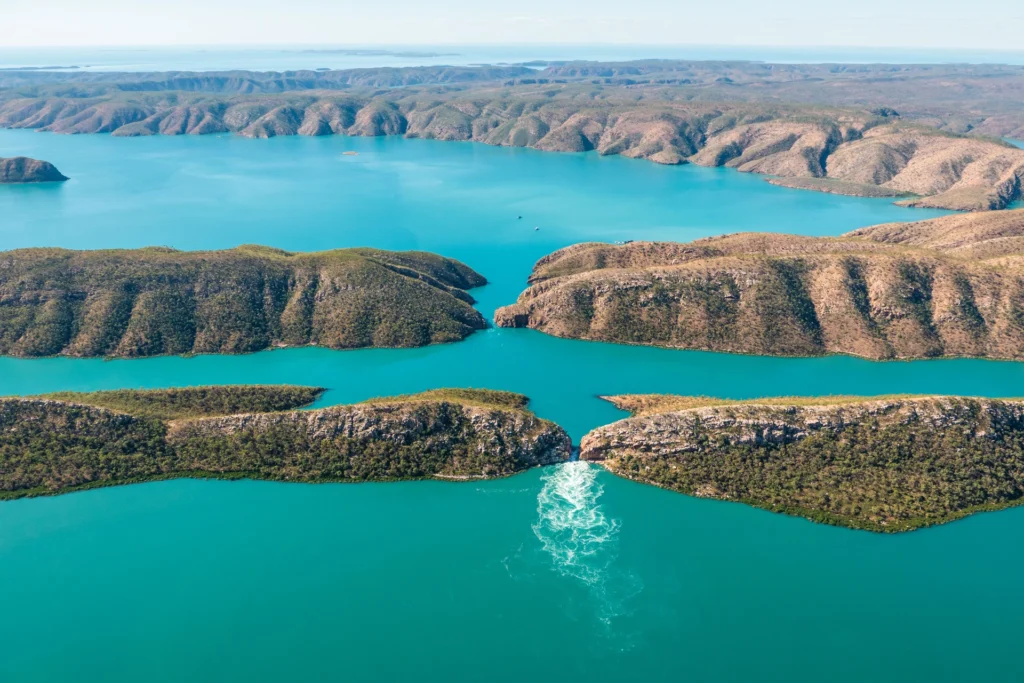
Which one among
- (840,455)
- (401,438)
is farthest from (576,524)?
(840,455)

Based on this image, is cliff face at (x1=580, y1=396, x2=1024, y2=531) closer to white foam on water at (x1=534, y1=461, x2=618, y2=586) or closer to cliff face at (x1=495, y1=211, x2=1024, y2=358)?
white foam on water at (x1=534, y1=461, x2=618, y2=586)

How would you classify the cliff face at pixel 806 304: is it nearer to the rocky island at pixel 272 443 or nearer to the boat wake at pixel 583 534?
the rocky island at pixel 272 443

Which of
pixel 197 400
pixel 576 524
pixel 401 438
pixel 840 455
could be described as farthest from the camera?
pixel 197 400

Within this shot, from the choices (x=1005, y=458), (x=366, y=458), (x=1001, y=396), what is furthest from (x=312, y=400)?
(x=1001, y=396)

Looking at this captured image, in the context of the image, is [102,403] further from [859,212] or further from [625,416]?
[859,212]

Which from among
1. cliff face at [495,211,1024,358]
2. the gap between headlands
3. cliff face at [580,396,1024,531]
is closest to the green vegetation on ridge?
the gap between headlands

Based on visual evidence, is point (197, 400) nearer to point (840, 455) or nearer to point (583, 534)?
point (583, 534)

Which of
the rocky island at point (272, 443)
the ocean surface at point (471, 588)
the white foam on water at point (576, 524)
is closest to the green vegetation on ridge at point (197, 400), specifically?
the rocky island at point (272, 443)
